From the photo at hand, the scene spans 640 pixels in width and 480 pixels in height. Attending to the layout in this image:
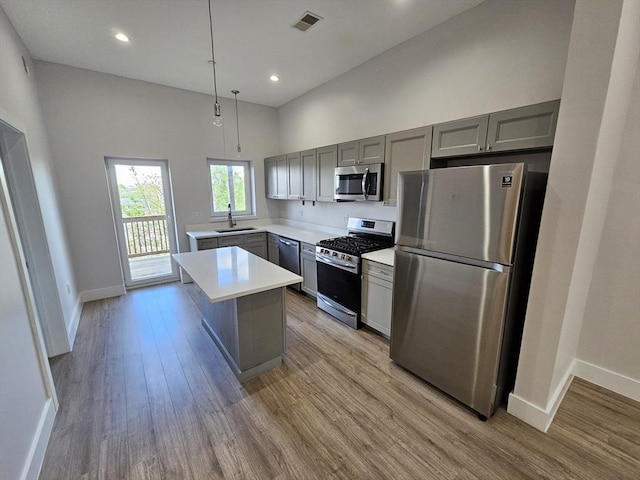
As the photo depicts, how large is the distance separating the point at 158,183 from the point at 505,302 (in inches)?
197

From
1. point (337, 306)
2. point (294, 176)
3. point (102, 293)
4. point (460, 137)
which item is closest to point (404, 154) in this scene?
point (460, 137)

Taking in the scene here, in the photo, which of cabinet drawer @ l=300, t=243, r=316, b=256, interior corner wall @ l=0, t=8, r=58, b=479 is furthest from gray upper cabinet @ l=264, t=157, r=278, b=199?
interior corner wall @ l=0, t=8, r=58, b=479

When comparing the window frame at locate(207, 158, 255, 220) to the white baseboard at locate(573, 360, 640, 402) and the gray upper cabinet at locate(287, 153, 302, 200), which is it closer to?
the gray upper cabinet at locate(287, 153, 302, 200)

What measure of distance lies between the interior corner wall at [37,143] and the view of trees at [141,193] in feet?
2.85

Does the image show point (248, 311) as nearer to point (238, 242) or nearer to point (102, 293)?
point (238, 242)

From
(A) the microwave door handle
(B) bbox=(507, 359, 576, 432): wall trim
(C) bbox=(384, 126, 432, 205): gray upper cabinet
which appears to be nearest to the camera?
(B) bbox=(507, 359, 576, 432): wall trim

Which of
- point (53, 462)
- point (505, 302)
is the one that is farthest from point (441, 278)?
point (53, 462)

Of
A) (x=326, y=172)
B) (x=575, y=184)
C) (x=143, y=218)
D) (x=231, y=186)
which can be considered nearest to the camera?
(x=575, y=184)

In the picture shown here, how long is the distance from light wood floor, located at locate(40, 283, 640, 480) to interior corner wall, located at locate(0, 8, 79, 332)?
97 cm

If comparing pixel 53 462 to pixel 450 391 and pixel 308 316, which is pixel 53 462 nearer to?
pixel 308 316

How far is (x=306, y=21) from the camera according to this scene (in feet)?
8.39

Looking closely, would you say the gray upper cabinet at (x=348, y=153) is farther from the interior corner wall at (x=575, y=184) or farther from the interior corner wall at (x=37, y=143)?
the interior corner wall at (x=37, y=143)

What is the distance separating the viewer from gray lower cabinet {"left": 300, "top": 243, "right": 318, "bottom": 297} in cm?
376

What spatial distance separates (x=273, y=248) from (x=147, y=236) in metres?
2.25
